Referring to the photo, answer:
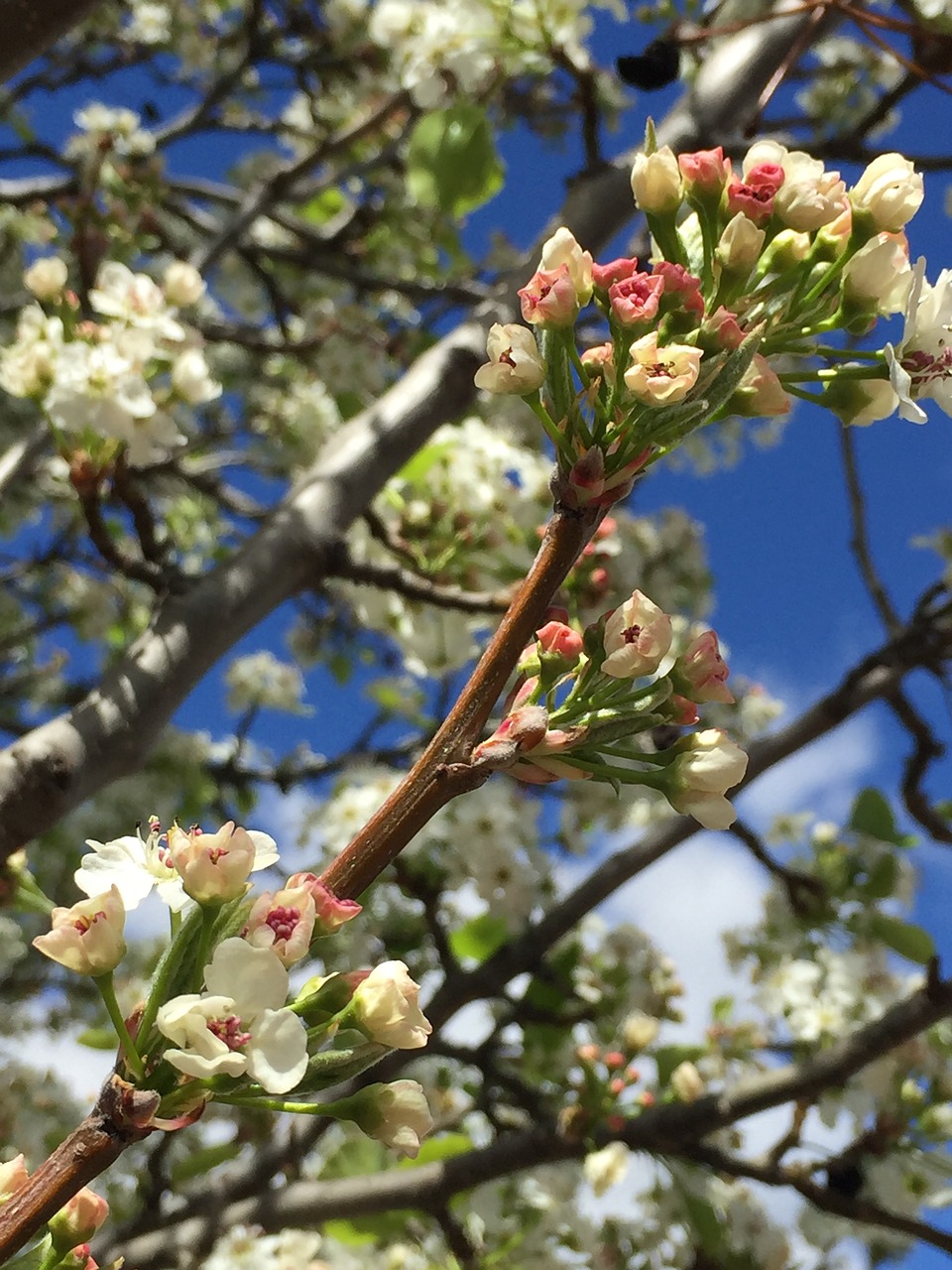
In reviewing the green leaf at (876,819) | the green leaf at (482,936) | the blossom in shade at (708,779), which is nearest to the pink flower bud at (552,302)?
the blossom in shade at (708,779)

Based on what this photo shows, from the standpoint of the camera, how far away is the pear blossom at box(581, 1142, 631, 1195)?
2160 mm

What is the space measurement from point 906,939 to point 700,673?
1957mm

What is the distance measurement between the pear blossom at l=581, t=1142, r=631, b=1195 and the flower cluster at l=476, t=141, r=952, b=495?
6.03 feet

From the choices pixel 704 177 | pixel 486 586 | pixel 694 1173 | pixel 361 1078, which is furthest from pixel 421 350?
pixel 704 177

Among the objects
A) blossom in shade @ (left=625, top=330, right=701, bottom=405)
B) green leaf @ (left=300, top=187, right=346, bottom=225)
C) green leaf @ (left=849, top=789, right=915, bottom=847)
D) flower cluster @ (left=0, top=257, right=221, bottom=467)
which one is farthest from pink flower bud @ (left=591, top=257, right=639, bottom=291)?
green leaf @ (left=300, top=187, right=346, bottom=225)

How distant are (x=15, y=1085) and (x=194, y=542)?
295cm

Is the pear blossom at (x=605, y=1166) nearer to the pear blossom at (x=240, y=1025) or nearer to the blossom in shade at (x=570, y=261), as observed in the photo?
the pear blossom at (x=240, y=1025)

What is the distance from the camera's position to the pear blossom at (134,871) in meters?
0.75

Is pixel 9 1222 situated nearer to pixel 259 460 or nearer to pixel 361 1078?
pixel 361 1078

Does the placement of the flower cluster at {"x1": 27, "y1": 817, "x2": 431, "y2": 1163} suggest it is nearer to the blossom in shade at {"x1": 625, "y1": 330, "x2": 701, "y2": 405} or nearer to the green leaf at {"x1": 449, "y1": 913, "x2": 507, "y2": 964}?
→ the blossom in shade at {"x1": 625, "y1": 330, "x2": 701, "y2": 405}

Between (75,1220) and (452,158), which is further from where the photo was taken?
(452,158)

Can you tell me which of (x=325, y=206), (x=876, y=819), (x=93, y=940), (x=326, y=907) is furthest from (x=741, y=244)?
(x=325, y=206)

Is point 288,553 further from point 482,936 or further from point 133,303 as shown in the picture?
point 482,936

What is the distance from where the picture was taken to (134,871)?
781mm
